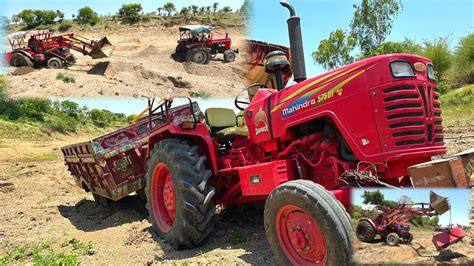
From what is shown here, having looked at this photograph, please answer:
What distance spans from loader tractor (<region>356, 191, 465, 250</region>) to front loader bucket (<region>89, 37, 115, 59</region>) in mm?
12062

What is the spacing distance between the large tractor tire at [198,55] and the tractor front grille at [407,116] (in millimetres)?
10866

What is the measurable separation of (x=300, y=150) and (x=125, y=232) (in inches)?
123

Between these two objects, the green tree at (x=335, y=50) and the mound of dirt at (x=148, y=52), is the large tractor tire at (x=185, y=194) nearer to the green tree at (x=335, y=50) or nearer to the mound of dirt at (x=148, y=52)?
the mound of dirt at (x=148, y=52)

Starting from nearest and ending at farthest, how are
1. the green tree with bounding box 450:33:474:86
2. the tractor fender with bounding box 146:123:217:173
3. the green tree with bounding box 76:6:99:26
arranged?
the tractor fender with bounding box 146:123:217:173 → the green tree with bounding box 76:6:99:26 → the green tree with bounding box 450:33:474:86

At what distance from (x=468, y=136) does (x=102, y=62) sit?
9.69 meters


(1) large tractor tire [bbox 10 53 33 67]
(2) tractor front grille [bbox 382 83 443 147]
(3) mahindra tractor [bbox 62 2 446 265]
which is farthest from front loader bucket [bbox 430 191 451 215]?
(1) large tractor tire [bbox 10 53 33 67]

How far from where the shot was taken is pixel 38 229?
694cm

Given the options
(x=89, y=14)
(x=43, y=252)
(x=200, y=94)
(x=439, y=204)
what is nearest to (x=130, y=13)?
(x=89, y=14)

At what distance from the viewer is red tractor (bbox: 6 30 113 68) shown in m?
13.7

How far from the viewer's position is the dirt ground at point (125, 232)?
289 centimetres

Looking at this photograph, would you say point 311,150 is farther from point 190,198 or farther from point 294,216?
point 190,198

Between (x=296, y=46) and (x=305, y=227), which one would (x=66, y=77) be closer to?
(x=296, y=46)

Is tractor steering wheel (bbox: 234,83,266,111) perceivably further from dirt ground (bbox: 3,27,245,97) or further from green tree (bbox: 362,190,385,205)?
dirt ground (bbox: 3,27,245,97)

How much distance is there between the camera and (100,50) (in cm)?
1367
